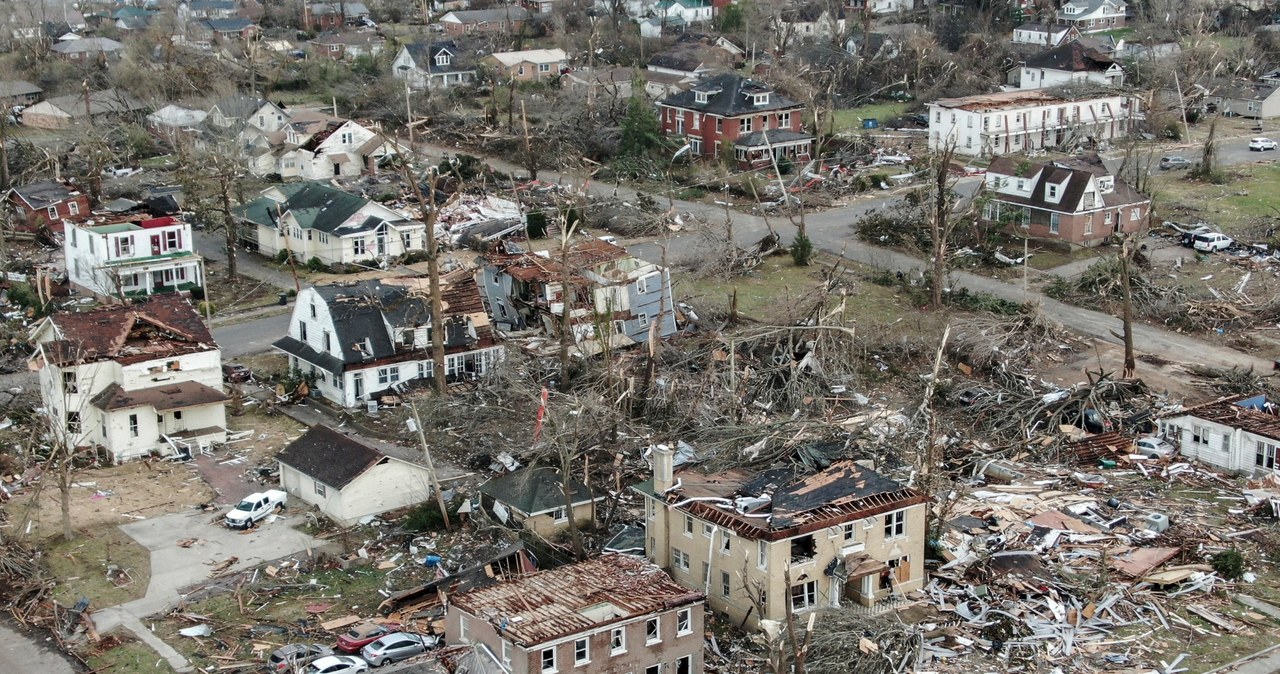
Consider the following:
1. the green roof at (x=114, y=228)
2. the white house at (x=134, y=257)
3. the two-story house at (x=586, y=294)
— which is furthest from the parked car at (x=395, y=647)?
the green roof at (x=114, y=228)

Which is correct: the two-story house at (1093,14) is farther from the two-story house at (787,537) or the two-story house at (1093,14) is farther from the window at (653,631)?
the window at (653,631)

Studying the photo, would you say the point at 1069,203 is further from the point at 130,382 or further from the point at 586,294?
the point at 130,382

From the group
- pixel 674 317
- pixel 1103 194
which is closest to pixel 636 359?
pixel 674 317

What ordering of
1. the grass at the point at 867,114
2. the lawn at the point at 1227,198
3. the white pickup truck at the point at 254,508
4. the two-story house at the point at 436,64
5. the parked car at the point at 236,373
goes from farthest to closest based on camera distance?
the two-story house at the point at 436,64
the grass at the point at 867,114
the lawn at the point at 1227,198
the parked car at the point at 236,373
the white pickup truck at the point at 254,508

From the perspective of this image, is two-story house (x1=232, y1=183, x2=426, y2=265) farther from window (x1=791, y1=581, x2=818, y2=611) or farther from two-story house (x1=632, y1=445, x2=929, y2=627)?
window (x1=791, y1=581, x2=818, y2=611)

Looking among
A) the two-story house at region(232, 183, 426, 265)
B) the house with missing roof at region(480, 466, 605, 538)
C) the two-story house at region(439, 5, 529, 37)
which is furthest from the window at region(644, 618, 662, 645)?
the two-story house at region(439, 5, 529, 37)

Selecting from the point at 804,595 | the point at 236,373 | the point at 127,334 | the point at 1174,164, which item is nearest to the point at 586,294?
the point at 236,373

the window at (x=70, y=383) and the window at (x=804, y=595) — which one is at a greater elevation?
the window at (x=70, y=383)
